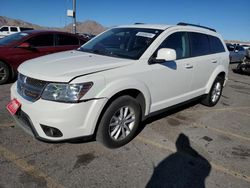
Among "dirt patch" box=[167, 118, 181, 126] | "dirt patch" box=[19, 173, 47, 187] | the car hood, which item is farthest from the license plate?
"dirt patch" box=[167, 118, 181, 126]

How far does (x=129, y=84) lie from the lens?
3457 mm

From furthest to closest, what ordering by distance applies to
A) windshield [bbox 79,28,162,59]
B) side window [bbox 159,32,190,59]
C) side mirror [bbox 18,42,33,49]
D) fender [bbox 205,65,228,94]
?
side mirror [bbox 18,42,33,49], fender [bbox 205,65,228,94], side window [bbox 159,32,190,59], windshield [bbox 79,28,162,59]

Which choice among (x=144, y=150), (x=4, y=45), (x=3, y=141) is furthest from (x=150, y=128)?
(x=4, y=45)

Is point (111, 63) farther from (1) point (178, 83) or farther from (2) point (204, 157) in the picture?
(2) point (204, 157)

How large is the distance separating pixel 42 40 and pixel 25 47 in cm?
65

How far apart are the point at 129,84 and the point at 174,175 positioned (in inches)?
52.1

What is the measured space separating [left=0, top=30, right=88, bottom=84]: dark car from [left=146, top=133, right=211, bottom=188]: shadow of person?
17.3ft

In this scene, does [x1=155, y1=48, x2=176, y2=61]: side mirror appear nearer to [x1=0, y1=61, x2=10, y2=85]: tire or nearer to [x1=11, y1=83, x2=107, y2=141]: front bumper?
[x1=11, y1=83, x2=107, y2=141]: front bumper

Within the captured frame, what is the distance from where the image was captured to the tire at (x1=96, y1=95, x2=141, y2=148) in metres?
3.36

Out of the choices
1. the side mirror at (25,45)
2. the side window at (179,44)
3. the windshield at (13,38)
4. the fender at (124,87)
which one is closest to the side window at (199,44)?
the side window at (179,44)

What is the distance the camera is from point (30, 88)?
126 inches

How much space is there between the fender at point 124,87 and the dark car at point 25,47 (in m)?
4.61

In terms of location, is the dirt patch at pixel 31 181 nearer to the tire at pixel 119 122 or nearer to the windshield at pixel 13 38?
the tire at pixel 119 122

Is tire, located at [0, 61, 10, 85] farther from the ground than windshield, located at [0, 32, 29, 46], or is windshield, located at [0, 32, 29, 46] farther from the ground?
windshield, located at [0, 32, 29, 46]
